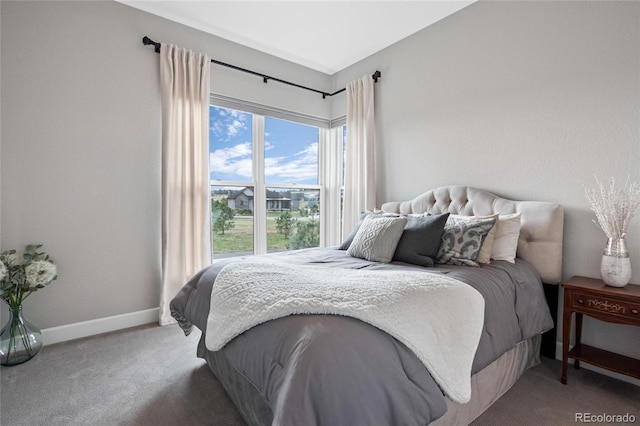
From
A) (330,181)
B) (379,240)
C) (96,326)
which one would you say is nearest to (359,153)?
(330,181)

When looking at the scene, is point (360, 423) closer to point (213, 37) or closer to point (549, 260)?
point (549, 260)

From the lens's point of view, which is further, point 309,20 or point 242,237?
point 242,237

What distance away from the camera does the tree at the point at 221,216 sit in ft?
11.0

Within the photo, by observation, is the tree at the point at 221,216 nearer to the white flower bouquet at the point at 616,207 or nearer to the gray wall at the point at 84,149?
the gray wall at the point at 84,149

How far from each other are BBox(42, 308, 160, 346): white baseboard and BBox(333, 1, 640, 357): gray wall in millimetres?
2721

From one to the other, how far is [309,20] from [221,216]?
7.01ft

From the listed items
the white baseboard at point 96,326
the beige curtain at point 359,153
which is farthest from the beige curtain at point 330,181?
the white baseboard at point 96,326

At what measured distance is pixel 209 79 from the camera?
3084mm

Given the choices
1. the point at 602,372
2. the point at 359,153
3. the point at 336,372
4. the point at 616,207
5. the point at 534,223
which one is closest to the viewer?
the point at 336,372

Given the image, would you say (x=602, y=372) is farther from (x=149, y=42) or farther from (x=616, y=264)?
(x=149, y=42)

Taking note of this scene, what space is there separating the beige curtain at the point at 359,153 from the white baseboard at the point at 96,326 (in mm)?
2214

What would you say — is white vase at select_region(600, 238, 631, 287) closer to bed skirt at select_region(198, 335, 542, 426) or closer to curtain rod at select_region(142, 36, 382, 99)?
bed skirt at select_region(198, 335, 542, 426)

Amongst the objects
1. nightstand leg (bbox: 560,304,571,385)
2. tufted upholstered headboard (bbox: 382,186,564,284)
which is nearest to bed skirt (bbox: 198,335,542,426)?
nightstand leg (bbox: 560,304,571,385)

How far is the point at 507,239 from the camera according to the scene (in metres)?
2.12
